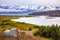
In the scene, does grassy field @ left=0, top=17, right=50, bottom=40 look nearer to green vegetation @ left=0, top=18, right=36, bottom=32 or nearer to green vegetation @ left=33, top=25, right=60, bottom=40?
green vegetation @ left=0, top=18, right=36, bottom=32

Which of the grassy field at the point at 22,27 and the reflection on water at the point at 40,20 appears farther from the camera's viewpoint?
the reflection on water at the point at 40,20

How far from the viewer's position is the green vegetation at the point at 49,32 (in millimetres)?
4562

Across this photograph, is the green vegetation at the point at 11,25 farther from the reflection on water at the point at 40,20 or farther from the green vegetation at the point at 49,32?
the green vegetation at the point at 49,32

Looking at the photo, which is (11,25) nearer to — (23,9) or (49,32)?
(23,9)

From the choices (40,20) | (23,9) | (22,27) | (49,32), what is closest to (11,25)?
(22,27)

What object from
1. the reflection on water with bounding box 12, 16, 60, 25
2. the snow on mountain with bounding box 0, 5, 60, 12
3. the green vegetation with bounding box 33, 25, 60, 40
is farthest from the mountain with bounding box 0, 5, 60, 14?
the green vegetation with bounding box 33, 25, 60, 40

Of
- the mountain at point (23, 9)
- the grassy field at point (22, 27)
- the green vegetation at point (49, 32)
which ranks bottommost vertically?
the green vegetation at point (49, 32)

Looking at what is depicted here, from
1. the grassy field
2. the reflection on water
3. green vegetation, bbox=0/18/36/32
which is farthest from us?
the reflection on water

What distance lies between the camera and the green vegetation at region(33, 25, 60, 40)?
456cm

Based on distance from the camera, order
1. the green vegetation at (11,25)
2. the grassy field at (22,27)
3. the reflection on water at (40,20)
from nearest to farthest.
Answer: the grassy field at (22,27) → the green vegetation at (11,25) → the reflection on water at (40,20)

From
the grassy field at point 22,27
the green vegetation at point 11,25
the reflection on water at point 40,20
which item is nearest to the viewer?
the grassy field at point 22,27

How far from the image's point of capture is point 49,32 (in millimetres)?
4805

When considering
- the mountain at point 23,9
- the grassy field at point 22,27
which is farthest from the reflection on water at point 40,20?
the mountain at point 23,9

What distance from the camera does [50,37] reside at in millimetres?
4656
